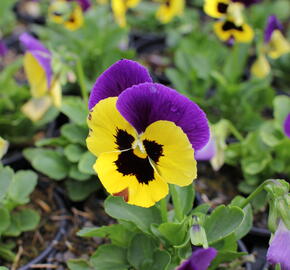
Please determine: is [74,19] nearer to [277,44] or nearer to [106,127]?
[277,44]

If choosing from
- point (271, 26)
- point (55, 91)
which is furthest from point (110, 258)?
point (271, 26)

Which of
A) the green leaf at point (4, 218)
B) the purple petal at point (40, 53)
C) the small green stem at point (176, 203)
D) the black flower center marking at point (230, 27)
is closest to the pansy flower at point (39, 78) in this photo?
the purple petal at point (40, 53)

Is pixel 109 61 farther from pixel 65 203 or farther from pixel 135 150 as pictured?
pixel 135 150

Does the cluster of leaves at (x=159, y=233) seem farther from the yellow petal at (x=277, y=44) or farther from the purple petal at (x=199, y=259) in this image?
the yellow petal at (x=277, y=44)

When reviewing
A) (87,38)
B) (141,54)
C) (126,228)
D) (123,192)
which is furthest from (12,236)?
(141,54)

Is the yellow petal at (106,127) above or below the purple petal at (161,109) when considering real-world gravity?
below

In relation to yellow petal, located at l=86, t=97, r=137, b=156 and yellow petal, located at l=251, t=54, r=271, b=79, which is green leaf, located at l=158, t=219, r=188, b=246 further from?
yellow petal, located at l=251, t=54, r=271, b=79
